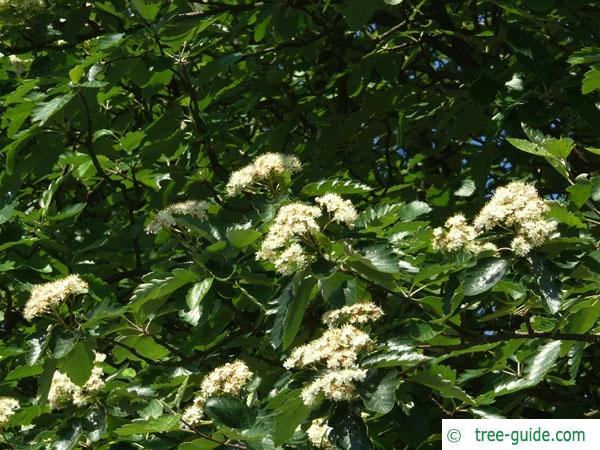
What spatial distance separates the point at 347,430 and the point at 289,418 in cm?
15

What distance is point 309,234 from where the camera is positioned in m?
2.87

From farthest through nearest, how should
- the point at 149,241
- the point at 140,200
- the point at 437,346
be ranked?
1. the point at 140,200
2. the point at 149,241
3. the point at 437,346

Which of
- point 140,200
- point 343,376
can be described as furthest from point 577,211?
point 140,200

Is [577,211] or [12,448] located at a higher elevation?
[577,211]

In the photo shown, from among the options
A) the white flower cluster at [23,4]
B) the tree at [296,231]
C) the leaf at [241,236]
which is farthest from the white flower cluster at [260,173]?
the white flower cluster at [23,4]

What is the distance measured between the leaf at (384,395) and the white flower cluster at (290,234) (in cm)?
38

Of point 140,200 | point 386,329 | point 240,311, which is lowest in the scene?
point 140,200

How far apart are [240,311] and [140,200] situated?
1476mm

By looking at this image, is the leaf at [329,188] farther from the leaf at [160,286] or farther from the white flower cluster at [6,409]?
the white flower cluster at [6,409]

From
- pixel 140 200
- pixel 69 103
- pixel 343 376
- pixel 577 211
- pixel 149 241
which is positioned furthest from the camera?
pixel 140 200

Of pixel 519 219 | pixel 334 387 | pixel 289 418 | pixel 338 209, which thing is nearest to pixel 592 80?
pixel 519 219

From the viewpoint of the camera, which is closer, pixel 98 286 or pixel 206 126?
pixel 98 286

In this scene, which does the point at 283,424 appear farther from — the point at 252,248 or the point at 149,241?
the point at 149,241

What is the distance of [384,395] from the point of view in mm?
2709
